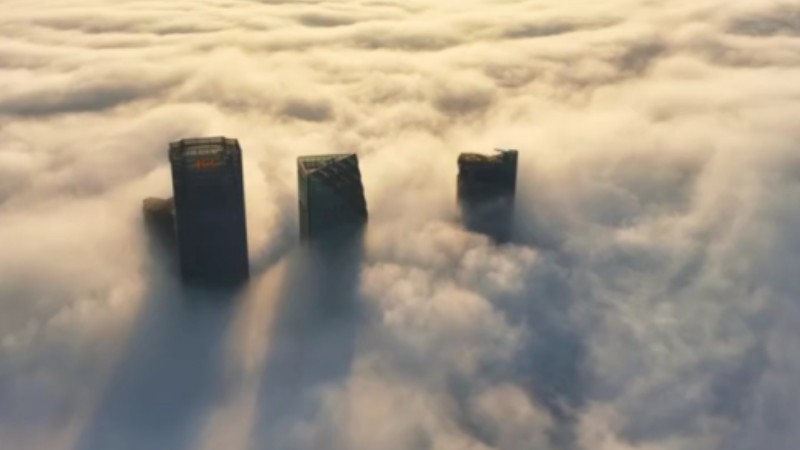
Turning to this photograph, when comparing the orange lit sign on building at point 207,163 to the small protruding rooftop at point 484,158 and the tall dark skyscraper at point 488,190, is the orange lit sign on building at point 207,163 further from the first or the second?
the small protruding rooftop at point 484,158

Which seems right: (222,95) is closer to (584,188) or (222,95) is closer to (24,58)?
(24,58)

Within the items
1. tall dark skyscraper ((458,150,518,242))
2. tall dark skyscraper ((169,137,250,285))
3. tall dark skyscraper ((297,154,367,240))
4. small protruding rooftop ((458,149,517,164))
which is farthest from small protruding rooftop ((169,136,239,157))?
small protruding rooftop ((458,149,517,164))

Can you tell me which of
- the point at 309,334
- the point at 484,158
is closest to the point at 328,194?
the point at 309,334

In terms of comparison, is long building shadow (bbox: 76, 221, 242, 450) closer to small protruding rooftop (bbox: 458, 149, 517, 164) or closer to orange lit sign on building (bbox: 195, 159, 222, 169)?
orange lit sign on building (bbox: 195, 159, 222, 169)

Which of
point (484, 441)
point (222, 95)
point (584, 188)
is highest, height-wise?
point (222, 95)

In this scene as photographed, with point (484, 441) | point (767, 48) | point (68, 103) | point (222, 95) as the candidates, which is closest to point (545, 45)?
point (767, 48)

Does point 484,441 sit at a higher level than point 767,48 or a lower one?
lower
